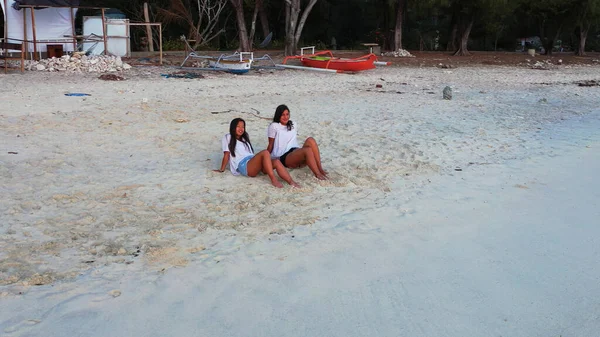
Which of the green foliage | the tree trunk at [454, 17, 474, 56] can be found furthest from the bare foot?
the tree trunk at [454, 17, 474, 56]

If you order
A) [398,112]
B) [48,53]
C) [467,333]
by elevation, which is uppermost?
[48,53]

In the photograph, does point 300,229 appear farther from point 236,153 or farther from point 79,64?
point 79,64

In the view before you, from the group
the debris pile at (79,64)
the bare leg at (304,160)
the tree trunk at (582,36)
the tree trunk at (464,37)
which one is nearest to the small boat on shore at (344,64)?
the debris pile at (79,64)

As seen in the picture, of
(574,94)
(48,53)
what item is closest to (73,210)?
(574,94)

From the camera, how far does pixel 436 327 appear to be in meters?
3.54

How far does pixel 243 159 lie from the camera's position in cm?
661

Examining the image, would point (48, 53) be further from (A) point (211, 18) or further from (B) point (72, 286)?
(B) point (72, 286)

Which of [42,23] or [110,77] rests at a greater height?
[42,23]

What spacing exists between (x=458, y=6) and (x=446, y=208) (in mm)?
21094

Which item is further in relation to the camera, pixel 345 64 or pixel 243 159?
pixel 345 64

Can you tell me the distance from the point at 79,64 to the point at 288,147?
1216 cm

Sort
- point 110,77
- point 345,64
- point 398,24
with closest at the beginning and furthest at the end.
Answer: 1. point 110,77
2. point 345,64
3. point 398,24

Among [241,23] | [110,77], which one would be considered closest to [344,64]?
[241,23]

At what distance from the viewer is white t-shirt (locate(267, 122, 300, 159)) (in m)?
6.76
